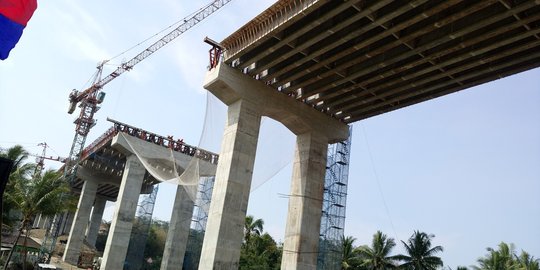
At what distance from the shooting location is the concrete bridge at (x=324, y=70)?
62.6 ft

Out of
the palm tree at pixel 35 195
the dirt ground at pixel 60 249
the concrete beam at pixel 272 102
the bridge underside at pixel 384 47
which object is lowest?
the dirt ground at pixel 60 249

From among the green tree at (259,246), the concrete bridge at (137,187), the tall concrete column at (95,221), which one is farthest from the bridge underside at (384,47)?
the tall concrete column at (95,221)

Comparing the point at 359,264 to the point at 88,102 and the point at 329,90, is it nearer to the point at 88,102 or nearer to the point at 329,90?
the point at 329,90

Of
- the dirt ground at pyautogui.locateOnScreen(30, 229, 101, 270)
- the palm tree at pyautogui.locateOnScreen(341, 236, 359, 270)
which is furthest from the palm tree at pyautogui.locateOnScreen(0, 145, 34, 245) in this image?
the palm tree at pyautogui.locateOnScreen(341, 236, 359, 270)

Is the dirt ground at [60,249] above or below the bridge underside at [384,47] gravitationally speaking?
below

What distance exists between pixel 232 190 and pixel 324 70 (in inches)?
341

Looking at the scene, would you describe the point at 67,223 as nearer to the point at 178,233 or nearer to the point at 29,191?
the point at 178,233

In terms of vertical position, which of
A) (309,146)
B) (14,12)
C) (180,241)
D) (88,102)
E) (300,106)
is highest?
(88,102)

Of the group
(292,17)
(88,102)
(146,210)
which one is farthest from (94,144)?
(292,17)

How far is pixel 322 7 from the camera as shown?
2012 centimetres

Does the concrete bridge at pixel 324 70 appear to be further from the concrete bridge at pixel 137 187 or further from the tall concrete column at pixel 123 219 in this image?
the tall concrete column at pixel 123 219

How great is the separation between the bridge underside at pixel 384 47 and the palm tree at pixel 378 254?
2724 cm

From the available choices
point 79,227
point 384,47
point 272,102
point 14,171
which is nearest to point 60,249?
point 79,227

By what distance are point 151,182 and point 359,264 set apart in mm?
29583
